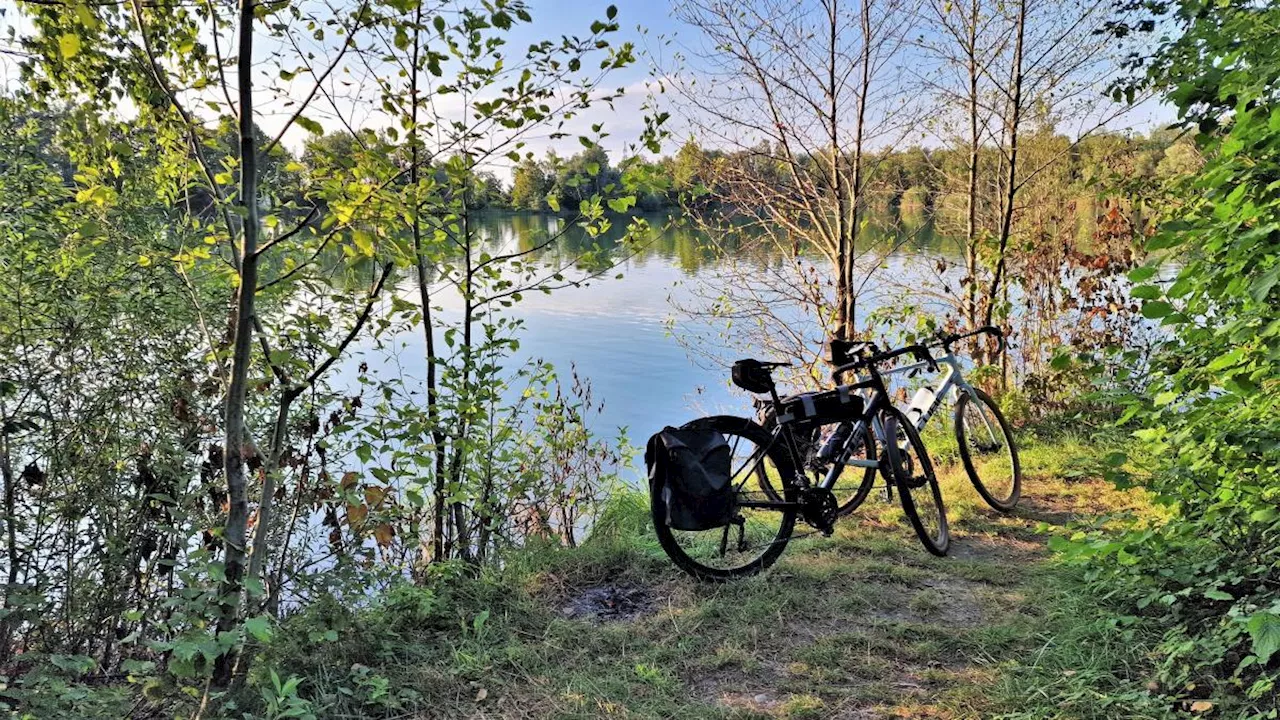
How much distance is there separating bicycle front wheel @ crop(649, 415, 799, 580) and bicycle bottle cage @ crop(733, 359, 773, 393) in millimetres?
152

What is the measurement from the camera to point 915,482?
3.37 meters

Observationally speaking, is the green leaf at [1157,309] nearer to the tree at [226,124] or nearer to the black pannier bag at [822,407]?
the black pannier bag at [822,407]

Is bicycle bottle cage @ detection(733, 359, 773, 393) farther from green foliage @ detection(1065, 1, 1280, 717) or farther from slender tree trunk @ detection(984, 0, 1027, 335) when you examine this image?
slender tree trunk @ detection(984, 0, 1027, 335)

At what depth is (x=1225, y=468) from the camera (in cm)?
206

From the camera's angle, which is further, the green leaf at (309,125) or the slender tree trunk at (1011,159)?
the slender tree trunk at (1011,159)

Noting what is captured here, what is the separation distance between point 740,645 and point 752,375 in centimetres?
109

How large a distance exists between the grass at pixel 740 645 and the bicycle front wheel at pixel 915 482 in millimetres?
156

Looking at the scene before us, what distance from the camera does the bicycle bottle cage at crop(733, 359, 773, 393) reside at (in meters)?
2.99

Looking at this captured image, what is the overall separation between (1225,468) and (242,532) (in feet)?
9.38

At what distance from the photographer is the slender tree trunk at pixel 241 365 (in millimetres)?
1761

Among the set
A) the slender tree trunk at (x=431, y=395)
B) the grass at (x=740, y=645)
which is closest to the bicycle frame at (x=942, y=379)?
the grass at (x=740, y=645)

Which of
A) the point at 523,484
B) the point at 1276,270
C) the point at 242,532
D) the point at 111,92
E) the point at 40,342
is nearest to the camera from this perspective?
the point at 1276,270

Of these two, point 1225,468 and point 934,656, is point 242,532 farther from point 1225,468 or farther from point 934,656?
point 1225,468

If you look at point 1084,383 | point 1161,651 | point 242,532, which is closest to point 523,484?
point 242,532
